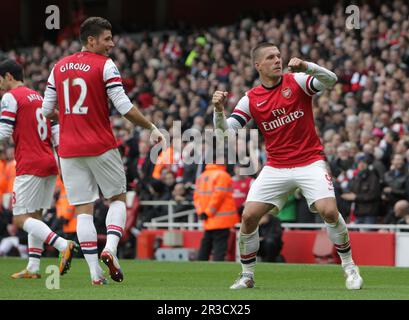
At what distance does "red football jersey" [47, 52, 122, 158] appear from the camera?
10547 mm

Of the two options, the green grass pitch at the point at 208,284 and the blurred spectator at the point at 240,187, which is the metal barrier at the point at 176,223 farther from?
the green grass pitch at the point at 208,284

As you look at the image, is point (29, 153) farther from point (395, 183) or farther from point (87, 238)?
point (395, 183)

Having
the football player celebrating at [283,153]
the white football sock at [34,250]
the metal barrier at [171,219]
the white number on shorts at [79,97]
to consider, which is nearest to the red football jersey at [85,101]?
the white number on shorts at [79,97]

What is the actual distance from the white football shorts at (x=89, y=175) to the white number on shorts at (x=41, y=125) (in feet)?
5.56

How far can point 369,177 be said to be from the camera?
59.7ft

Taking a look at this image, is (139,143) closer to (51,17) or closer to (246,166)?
(246,166)

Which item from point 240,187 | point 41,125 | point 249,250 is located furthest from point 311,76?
point 240,187

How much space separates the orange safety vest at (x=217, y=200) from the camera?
18.1 meters

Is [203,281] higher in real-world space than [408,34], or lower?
lower

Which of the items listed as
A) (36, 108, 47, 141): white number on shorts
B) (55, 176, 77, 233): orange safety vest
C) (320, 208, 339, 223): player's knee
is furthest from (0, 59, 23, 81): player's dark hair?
(55, 176, 77, 233): orange safety vest

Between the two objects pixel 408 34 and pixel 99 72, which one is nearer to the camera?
pixel 99 72

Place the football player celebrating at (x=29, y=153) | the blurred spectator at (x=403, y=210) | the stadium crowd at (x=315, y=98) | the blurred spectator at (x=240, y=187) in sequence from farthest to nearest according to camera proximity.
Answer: the blurred spectator at (x=240, y=187) → the stadium crowd at (x=315, y=98) → the blurred spectator at (x=403, y=210) → the football player celebrating at (x=29, y=153)
